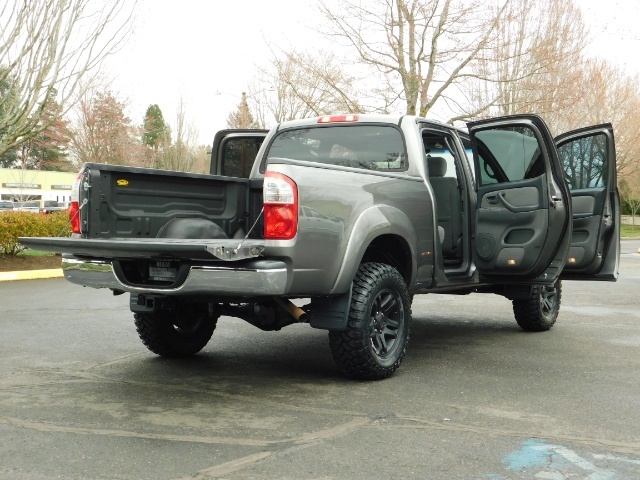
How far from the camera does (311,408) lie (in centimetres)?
493

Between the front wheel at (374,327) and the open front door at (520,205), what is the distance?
1320 mm

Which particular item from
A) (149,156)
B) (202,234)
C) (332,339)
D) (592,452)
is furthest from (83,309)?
(149,156)

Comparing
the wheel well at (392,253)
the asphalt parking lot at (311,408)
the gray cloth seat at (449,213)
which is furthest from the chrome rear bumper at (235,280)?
the gray cloth seat at (449,213)

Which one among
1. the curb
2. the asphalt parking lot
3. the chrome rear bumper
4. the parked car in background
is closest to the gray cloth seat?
the asphalt parking lot

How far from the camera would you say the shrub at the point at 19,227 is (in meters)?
15.9

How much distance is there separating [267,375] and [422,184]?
6.49ft

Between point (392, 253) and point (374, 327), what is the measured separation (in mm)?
754

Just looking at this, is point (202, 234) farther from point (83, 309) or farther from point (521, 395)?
point (83, 309)

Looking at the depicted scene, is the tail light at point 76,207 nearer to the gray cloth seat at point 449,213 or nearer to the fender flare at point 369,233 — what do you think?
the fender flare at point 369,233

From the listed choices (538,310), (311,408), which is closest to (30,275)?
(538,310)

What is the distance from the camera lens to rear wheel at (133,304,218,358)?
6.40m

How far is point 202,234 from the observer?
5828 millimetres

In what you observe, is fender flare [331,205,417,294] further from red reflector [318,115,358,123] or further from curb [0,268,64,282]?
curb [0,268,64,282]

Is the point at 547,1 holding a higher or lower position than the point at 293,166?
higher
